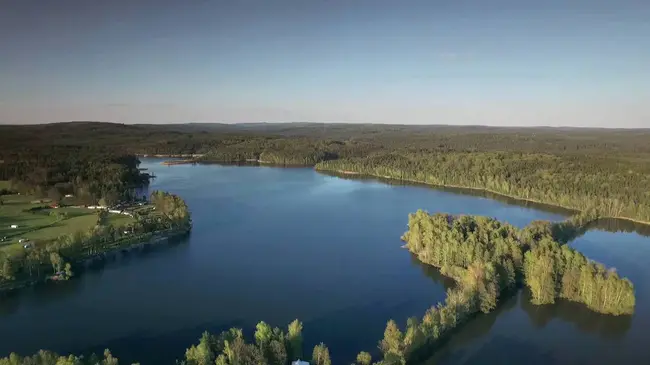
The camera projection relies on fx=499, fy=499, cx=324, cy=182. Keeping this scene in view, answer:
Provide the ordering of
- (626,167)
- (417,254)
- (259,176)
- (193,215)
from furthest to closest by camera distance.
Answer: (259,176) → (626,167) → (193,215) → (417,254)

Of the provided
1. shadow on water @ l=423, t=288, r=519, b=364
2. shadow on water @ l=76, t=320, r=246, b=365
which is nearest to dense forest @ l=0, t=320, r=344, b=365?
shadow on water @ l=76, t=320, r=246, b=365

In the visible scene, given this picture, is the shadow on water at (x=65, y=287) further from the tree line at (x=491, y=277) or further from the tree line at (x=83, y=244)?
the tree line at (x=491, y=277)

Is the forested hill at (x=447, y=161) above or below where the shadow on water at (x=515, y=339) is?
above

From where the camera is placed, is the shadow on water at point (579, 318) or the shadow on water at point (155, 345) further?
the shadow on water at point (579, 318)

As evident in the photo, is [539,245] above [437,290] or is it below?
above

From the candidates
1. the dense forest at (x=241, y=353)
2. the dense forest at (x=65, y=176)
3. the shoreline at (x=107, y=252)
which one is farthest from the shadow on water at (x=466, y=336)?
the dense forest at (x=65, y=176)

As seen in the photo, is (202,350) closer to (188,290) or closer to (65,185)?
(188,290)

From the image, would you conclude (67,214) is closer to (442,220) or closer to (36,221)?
(36,221)

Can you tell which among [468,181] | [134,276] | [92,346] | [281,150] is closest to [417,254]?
[134,276]
